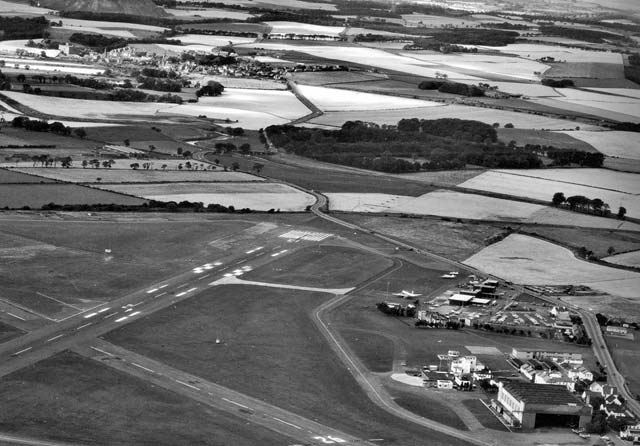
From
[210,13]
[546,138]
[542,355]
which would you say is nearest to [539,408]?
[542,355]

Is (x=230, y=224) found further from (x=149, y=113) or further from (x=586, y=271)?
(x=149, y=113)

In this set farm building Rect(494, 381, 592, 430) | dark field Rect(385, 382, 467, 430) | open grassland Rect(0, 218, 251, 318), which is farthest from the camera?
open grassland Rect(0, 218, 251, 318)

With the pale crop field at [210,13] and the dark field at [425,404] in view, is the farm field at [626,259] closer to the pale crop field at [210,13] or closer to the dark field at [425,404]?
the dark field at [425,404]

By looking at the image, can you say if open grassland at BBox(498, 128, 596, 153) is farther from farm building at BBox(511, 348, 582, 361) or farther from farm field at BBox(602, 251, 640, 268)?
farm building at BBox(511, 348, 582, 361)

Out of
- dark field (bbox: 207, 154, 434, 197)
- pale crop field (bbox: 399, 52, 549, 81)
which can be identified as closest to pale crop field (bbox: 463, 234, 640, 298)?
dark field (bbox: 207, 154, 434, 197)

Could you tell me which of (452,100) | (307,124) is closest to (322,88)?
(452,100)

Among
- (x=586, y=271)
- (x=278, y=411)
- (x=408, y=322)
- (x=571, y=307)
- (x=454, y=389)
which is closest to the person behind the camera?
(x=278, y=411)
